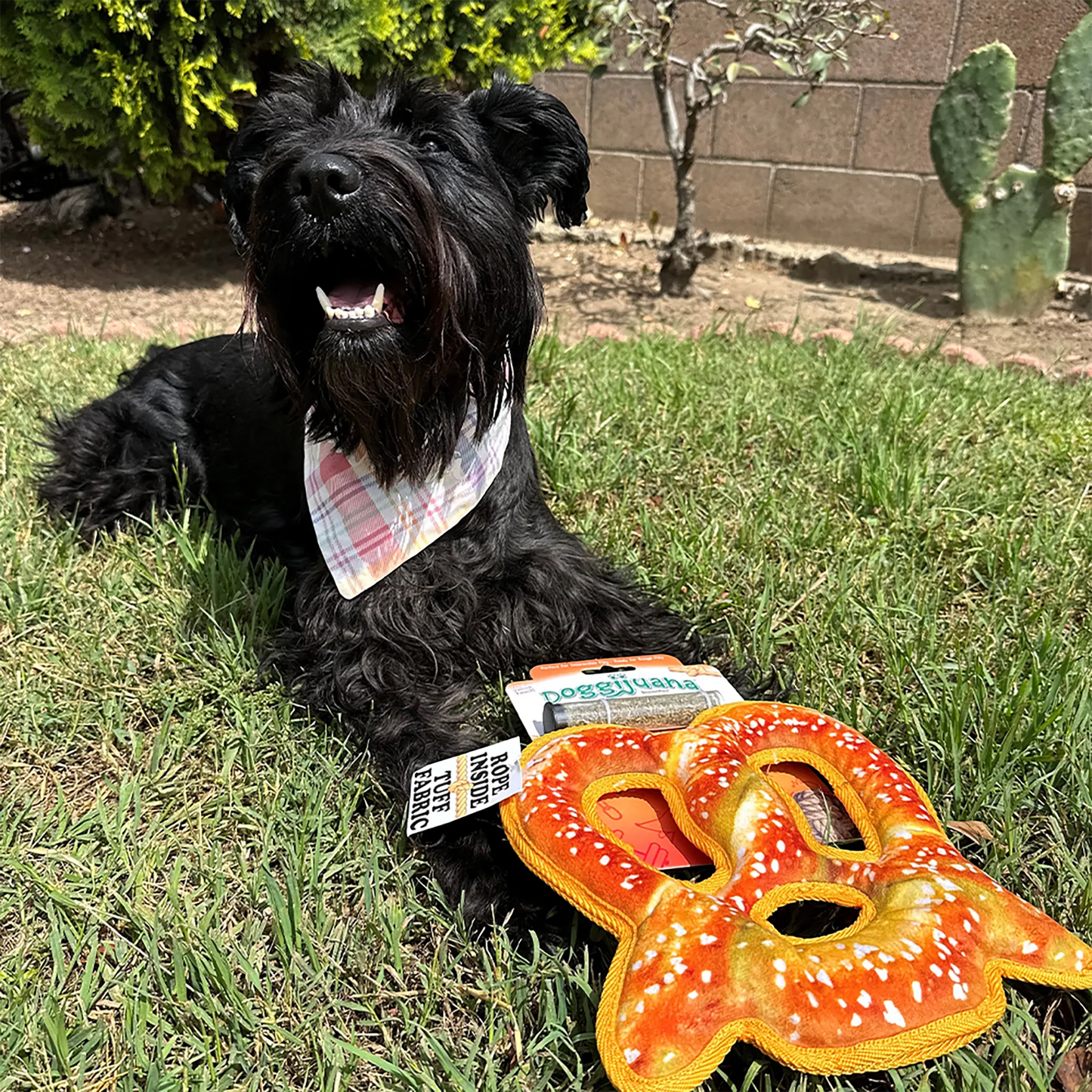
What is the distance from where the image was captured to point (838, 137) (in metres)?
6.82

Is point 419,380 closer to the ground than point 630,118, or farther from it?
closer to the ground

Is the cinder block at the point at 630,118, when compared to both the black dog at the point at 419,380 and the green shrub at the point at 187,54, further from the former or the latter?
the black dog at the point at 419,380

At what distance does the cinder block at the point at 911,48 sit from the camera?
20.5ft

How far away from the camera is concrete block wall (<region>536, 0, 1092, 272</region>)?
613 cm

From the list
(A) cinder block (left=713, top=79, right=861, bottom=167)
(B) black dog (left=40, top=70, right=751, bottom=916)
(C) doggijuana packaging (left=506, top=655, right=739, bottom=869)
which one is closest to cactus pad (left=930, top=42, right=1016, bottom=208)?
(A) cinder block (left=713, top=79, right=861, bottom=167)

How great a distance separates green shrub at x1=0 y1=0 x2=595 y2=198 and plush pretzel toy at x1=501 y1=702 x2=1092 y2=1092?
16.7 ft

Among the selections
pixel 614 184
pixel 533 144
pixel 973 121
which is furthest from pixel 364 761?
pixel 614 184

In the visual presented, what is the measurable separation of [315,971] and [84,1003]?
0.39 meters

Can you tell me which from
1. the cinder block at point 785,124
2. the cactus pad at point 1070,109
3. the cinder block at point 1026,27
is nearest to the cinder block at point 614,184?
the cinder block at point 785,124

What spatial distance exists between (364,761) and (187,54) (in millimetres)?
4962

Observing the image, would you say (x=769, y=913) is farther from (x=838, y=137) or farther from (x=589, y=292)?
(x=838, y=137)

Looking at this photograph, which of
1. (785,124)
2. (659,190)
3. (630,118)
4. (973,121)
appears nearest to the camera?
(973,121)

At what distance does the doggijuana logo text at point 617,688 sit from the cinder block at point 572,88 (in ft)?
21.3

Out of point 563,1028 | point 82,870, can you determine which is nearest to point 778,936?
point 563,1028
